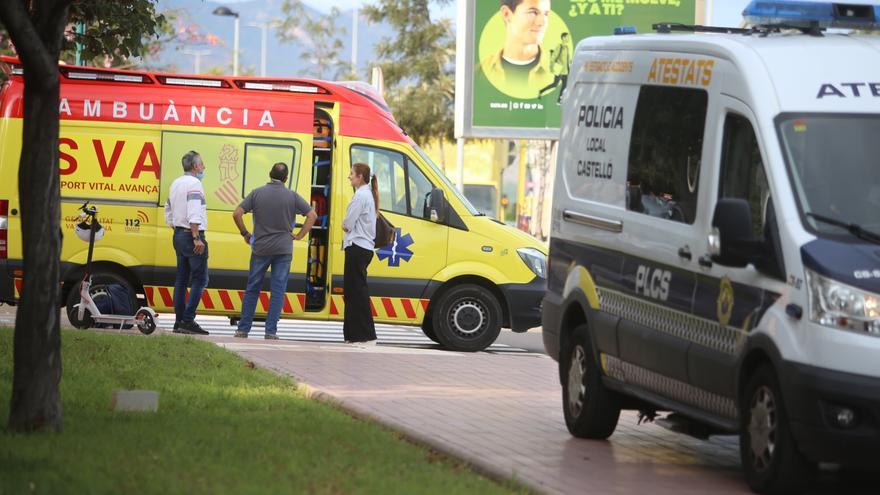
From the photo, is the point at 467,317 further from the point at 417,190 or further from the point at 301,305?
the point at 301,305

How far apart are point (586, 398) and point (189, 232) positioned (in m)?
7.69

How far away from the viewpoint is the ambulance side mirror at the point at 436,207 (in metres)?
18.3

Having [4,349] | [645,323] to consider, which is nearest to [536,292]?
[4,349]

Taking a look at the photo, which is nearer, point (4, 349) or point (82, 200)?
point (4, 349)

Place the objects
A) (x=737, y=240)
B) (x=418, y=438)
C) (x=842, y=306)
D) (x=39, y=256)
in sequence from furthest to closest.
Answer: (x=418, y=438) < (x=39, y=256) < (x=737, y=240) < (x=842, y=306)

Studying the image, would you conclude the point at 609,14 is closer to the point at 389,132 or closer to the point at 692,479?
the point at 389,132

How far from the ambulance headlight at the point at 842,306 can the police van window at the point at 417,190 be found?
35.0 feet

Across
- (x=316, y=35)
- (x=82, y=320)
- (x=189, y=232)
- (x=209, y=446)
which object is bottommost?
(x=82, y=320)

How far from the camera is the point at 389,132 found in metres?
18.8

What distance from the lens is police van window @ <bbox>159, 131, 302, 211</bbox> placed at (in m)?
18.4

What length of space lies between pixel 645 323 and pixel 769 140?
1.56 metres

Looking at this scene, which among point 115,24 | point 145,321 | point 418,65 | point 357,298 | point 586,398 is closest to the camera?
point 586,398

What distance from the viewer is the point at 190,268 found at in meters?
17.8

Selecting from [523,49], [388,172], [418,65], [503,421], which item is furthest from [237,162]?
[418,65]
